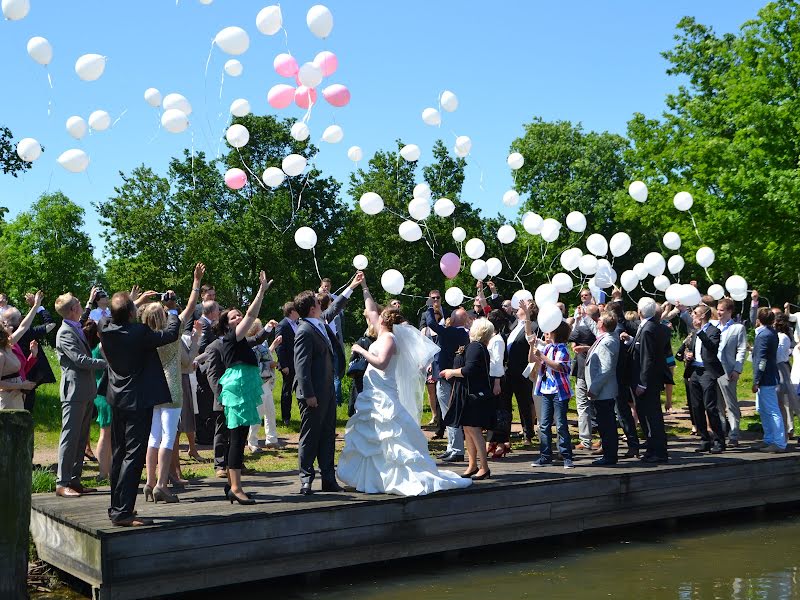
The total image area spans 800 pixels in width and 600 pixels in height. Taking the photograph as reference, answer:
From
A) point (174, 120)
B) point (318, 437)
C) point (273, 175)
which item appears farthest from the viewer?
point (273, 175)

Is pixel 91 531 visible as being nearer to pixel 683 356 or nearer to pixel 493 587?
pixel 493 587

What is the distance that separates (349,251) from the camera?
4000 cm

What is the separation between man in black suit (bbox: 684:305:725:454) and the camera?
10422 mm

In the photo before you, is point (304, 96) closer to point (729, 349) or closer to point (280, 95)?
→ point (280, 95)

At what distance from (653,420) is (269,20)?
6.48 meters

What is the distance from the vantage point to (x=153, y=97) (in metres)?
10.6

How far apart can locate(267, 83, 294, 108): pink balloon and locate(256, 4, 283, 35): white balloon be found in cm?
68

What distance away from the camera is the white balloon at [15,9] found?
29.2ft

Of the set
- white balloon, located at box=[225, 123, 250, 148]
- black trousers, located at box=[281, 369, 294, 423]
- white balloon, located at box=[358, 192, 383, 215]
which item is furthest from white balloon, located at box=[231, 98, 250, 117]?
black trousers, located at box=[281, 369, 294, 423]

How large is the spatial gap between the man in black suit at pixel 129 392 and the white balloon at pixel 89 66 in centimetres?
411

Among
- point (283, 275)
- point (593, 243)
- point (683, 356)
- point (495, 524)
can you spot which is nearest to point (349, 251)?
point (283, 275)

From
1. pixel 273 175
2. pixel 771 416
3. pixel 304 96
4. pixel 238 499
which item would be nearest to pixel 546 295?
pixel 771 416

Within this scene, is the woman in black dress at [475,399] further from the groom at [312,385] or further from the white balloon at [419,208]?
the white balloon at [419,208]

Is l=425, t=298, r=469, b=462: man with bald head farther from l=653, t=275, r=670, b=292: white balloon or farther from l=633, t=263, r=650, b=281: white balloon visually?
l=653, t=275, r=670, b=292: white balloon
